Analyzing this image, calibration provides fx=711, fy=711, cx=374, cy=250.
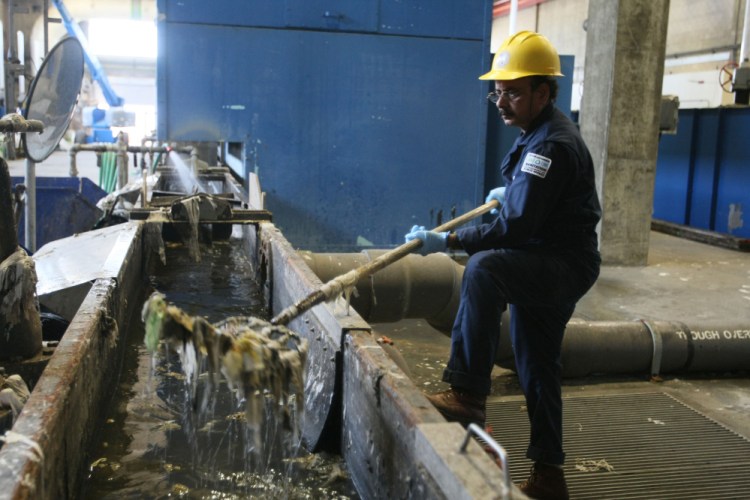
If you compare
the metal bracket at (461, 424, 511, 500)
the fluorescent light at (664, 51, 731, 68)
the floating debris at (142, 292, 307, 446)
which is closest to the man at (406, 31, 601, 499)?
the floating debris at (142, 292, 307, 446)

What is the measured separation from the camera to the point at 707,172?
10.0 meters

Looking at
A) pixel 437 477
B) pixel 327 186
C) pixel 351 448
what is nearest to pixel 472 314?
pixel 351 448

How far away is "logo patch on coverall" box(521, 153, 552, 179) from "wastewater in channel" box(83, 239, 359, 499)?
1214 mm

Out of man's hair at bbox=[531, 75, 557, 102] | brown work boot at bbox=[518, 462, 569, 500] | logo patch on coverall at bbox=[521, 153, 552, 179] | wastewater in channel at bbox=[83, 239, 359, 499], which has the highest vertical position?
man's hair at bbox=[531, 75, 557, 102]

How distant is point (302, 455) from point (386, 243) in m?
4.84

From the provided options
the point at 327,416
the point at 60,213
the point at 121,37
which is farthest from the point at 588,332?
the point at 121,37

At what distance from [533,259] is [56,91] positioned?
10.4 feet

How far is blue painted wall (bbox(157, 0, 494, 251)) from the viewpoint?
21.7 ft

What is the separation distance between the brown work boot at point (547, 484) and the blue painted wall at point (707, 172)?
26.1ft

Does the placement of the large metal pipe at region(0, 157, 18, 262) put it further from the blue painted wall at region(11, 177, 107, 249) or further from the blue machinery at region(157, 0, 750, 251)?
the blue painted wall at region(11, 177, 107, 249)

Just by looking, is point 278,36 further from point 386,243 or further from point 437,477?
point 437,477

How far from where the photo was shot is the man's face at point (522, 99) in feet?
8.73

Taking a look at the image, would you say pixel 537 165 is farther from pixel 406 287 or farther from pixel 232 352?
pixel 406 287

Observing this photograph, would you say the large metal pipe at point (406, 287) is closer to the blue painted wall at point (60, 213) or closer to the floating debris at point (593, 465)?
the floating debris at point (593, 465)
